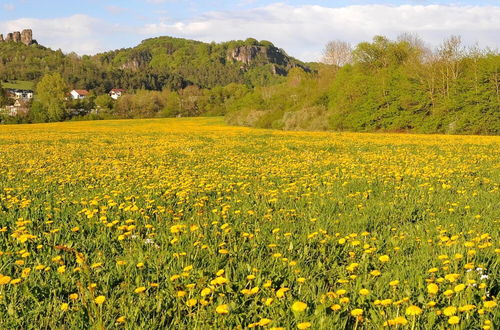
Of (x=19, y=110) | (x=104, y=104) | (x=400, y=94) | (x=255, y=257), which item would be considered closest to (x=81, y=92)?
(x=104, y=104)

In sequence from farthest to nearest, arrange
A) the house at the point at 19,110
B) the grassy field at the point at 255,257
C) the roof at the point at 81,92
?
the roof at the point at 81,92 → the house at the point at 19,110 → the grassy field at the point at 255,257

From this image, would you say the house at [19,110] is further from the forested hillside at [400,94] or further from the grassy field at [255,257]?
the grassy field at [255,257]

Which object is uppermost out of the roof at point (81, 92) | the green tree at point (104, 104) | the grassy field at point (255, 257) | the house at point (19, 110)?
the roof at point (81, 92)

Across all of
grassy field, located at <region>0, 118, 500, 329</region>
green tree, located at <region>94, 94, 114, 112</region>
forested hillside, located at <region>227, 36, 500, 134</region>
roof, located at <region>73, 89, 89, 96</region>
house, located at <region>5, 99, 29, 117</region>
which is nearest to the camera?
grassy field, located at <region>0, 118, 500, 329</region>

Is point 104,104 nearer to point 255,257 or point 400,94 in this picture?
point 400,94

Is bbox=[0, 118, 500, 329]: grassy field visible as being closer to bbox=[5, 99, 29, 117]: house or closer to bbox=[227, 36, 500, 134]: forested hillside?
bbox=[227, 36, 500, 134]: forested hillside

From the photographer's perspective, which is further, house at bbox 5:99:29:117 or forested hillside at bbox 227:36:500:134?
house at bbox 5:99:29:117

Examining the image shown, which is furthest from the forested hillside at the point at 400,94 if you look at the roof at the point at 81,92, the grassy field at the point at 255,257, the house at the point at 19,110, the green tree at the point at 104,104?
the roof at the point at 81,92

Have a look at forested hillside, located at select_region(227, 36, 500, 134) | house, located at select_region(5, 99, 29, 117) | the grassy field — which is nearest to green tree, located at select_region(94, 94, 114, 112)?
house, located at select_region(5, 99, 29, 117)

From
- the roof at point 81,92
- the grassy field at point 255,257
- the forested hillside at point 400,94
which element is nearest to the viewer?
the grassy field at point 255,257

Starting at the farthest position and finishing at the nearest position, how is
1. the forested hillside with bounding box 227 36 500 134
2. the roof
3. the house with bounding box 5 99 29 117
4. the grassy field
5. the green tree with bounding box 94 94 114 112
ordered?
the roof
the green tree with bounding box 94 94 114 112
the house with bounding box 5 99 29 117
the forested hillside with bounding box 227 36 500 134
the grassy field

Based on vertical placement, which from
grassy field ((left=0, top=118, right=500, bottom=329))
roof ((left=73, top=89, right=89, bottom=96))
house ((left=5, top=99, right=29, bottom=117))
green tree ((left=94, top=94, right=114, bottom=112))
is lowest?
grassy field ((left=0, top=118, right=500, bottom=329))

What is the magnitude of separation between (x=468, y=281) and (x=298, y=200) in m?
3.66

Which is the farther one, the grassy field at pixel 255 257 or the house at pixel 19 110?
the house at pixel 19 110
